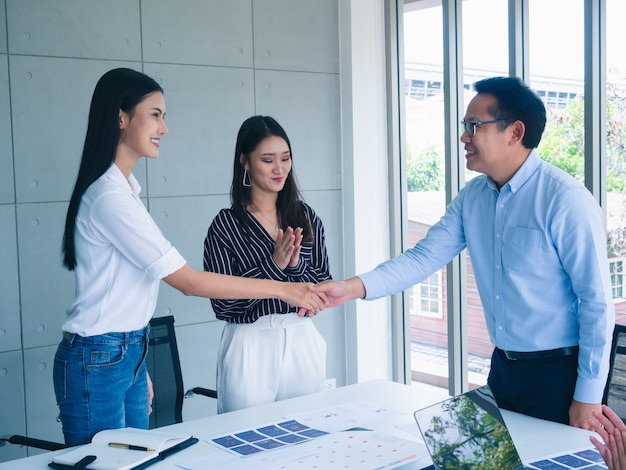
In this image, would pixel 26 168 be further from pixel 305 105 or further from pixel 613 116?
pixel 613 116

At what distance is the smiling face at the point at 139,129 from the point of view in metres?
2.41

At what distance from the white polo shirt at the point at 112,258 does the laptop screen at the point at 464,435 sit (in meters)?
1.08

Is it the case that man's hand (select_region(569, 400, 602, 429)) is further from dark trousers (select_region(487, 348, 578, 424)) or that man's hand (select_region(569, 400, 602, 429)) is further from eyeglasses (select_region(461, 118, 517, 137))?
eyeglasses (select_region(461, 118, 517, 137))

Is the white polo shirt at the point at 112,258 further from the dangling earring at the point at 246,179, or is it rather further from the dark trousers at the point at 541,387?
the dark trousers at the point at 541,387

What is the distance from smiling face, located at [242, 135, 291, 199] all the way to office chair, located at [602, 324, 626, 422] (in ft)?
4.81

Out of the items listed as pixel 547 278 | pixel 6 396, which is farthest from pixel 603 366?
pixel 6 396

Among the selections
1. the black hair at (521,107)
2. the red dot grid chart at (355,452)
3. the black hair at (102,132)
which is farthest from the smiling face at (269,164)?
the red dot grid chart at (355,452)

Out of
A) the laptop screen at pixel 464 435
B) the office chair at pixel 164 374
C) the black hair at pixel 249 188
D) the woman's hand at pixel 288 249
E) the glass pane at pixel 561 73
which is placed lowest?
the office chair at pixel 164 374

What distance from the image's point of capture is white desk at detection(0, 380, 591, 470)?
1.99 metres

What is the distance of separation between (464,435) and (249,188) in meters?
1.69

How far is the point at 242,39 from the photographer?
4.46 meters

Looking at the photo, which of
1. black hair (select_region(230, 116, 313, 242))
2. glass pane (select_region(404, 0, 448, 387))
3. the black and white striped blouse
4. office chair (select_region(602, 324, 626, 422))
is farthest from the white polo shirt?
glass pane (select_region(404, 0, 448, 387))

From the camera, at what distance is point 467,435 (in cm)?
167

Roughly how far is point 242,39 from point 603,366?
3.11 meters
